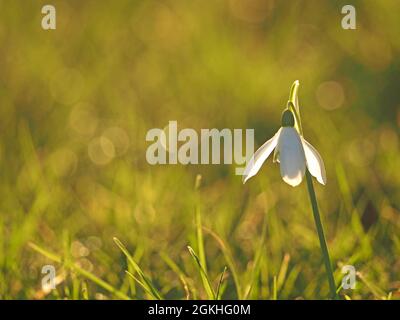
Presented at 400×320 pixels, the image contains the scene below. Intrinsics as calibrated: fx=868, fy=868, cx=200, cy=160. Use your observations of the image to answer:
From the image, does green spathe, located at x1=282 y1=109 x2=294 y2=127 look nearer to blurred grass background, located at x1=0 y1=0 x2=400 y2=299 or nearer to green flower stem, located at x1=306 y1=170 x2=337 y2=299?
green flower stem, located at x1=306 y1=170 x2=337 y2=299

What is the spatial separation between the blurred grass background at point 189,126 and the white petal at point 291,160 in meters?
0.31

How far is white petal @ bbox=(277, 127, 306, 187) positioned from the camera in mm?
1139

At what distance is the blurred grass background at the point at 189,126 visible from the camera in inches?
64.6

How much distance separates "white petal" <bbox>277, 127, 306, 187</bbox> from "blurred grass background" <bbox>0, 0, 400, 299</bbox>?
306 millimetres

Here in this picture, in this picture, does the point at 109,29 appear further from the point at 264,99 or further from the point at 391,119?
the point at 391,119

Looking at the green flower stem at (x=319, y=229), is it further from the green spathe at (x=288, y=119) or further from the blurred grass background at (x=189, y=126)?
the blurred grass background at (x=189, y=126)

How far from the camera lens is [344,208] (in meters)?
1.92

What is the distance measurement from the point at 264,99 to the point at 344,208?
854 millimetres

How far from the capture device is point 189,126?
2504mm
